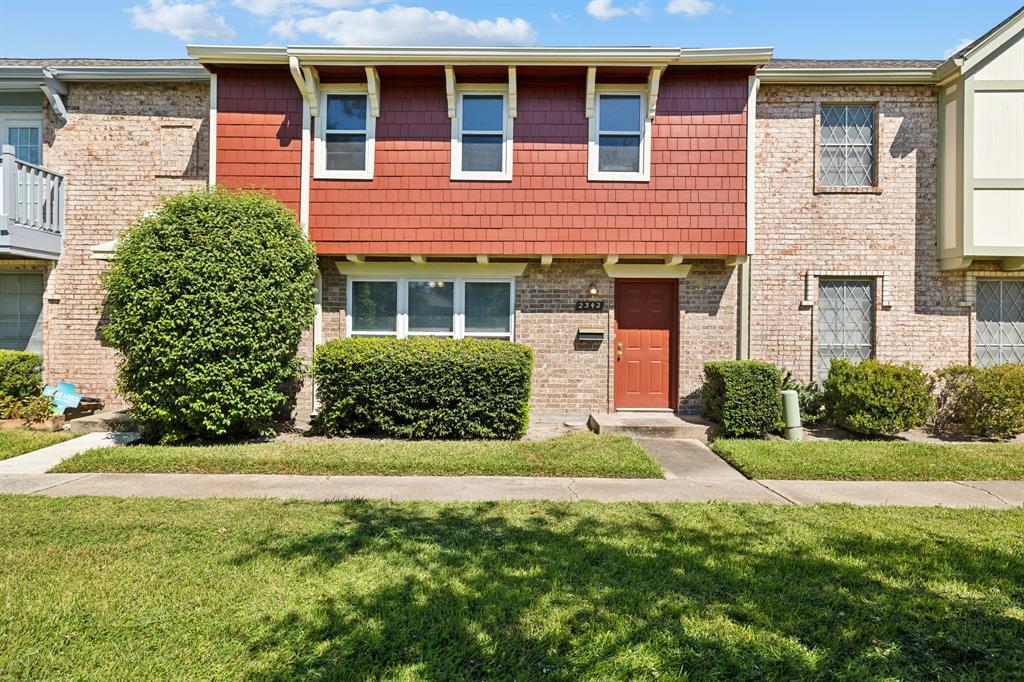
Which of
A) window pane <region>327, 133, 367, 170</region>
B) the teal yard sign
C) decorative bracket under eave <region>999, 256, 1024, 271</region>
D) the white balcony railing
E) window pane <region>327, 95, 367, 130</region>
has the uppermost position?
window pane <region>327, 95, 367, 130</region>

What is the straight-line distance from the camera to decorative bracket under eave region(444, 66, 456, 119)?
30.0ft

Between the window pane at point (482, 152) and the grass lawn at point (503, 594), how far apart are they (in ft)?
21.0

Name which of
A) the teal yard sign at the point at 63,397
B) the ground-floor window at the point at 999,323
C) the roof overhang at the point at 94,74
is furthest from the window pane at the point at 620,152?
the teal yard sign at the point at 63,397

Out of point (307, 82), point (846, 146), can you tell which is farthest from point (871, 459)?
point (307, 82)

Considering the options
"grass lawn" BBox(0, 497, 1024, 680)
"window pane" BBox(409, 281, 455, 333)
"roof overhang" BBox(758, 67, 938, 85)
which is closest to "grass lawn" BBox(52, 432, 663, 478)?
"grass lawn" BBox(0, 497, 1024, 680)

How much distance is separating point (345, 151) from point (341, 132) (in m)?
0.33

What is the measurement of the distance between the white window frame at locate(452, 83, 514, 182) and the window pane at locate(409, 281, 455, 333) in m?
1.96

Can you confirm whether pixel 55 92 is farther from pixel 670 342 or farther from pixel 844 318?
pixel 844 318

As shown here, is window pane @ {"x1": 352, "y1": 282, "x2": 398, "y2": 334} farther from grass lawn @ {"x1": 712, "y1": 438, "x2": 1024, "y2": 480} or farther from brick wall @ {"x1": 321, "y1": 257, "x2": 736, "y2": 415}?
grass lawn @ {"x1": 712, "y1": 438, "x2": 1024, "y2": 480}

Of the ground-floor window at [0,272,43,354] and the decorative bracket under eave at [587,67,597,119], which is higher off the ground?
the decorative bracket under eave at [587,67,597,119]

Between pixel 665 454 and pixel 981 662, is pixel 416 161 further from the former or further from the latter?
pixel 981 662

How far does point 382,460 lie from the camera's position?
6.89 metres

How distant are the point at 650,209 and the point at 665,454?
418 centimetres

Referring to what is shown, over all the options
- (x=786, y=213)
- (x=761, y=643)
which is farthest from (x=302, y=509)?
(x=786, y=213)
